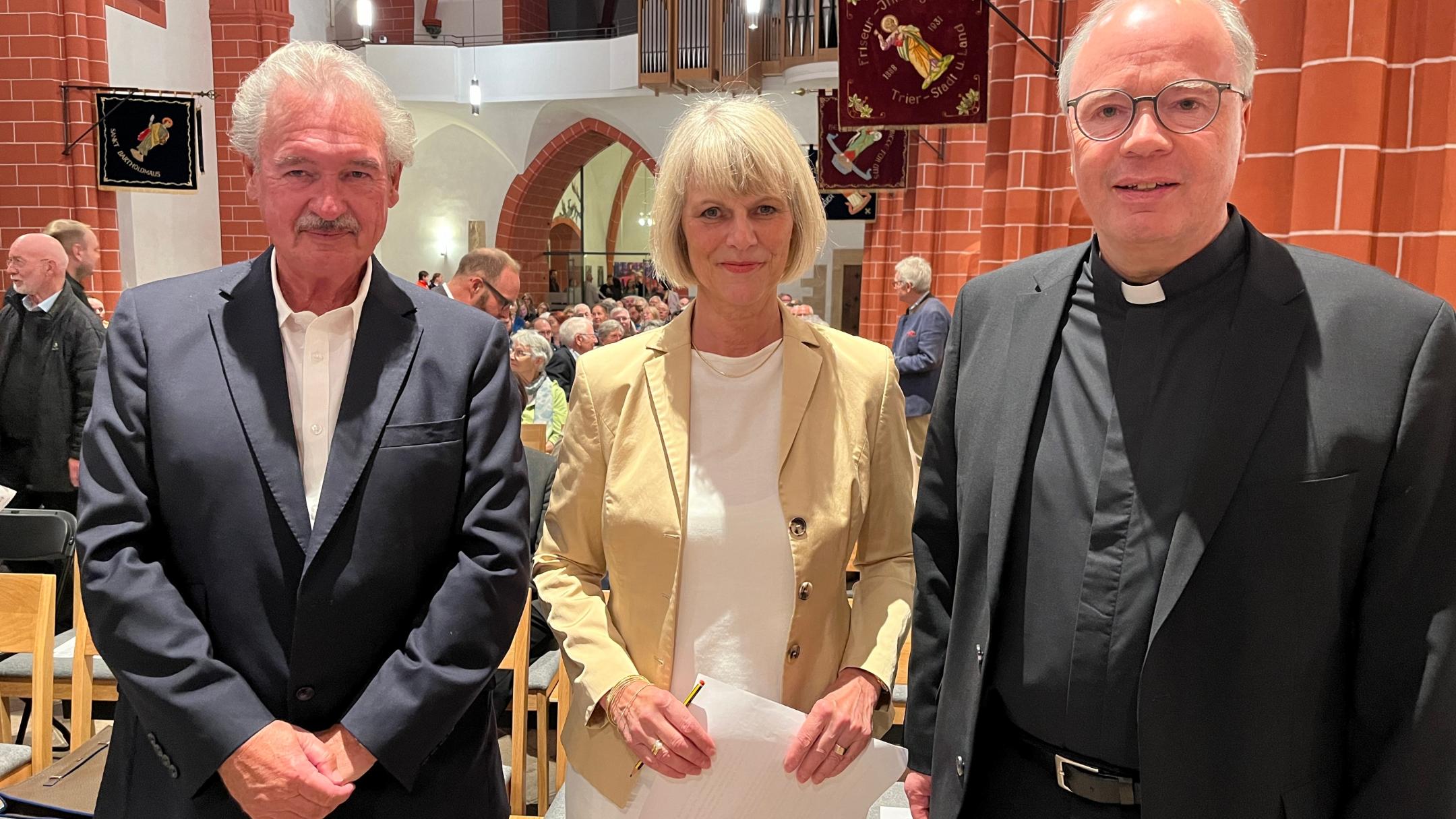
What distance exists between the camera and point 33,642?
2.63 m

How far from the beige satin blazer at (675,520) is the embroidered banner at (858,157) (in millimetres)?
8079

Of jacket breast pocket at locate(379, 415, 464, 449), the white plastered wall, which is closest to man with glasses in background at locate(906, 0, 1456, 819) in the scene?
jacket breast pocket at locate(379, 415, 464, 449)

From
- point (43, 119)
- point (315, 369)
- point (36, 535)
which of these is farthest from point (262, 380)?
point (43, 119)

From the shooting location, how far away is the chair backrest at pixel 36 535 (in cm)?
366

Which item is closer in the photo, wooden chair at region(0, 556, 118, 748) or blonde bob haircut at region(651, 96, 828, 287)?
blonde bob haircut at region(651, 96, 828, 287)

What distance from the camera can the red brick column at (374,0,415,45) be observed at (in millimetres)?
17922

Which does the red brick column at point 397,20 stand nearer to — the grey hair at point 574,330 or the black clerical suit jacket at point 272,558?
the grey hair at point 574,330

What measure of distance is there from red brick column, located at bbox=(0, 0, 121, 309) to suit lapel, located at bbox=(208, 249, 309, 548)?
9025mm

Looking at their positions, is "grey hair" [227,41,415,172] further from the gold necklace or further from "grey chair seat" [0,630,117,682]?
"grey chair seat" [0,630,117,682]

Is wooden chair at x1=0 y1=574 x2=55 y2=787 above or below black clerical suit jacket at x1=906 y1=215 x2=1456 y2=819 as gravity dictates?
below

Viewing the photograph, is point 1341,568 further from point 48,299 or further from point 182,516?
point 48,299

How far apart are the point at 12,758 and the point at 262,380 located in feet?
5.50

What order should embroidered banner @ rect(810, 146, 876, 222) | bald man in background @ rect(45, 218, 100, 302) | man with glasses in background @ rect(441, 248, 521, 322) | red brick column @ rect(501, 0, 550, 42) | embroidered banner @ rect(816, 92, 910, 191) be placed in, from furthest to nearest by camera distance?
red brick column @ rect(501, 0, 550, 42)
embroidered banner @ rect(810, 146, 876, 222)
embroidered banner @ rect(816, 92, 910, 191)
bald man in background @ rect(45, 218, 100, 302)
man with glasses in background @ rect(441, 248, 521, 322)

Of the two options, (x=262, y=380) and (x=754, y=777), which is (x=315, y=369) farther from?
(x=754, y=777)
